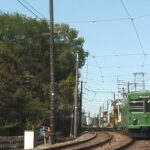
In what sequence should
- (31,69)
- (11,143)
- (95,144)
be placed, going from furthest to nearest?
(31,69)
(11,143)
(95,144)

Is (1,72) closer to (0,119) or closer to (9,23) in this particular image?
(0,119)

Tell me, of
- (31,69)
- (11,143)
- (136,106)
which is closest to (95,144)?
(11,143)

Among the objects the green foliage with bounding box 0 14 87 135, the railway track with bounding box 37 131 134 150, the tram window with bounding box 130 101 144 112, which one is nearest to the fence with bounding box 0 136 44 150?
the railway track with bounding box 37 131 134 150

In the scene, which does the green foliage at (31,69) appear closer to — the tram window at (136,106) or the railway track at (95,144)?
the railway track at (95,144)

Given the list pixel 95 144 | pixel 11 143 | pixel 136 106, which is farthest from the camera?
pixel 136 106

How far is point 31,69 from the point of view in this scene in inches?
3103

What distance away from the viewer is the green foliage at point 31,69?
4947cm

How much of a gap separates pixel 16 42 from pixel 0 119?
38863 mm

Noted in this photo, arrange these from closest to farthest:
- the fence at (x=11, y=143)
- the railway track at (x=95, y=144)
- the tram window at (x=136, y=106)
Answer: the railway track at (x=95, y=144) < the fence at (x=11, y=143) < the tram window at (x=136, y=106)

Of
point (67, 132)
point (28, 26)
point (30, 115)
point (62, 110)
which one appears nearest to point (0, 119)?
point (30, 115)

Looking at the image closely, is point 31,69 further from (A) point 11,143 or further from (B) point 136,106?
(A) point 11,143

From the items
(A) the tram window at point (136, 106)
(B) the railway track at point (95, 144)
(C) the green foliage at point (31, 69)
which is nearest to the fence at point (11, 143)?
(B) the railway track at point (95, 144)

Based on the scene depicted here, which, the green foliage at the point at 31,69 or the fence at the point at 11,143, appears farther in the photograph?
the green foliage at the point at 31,69

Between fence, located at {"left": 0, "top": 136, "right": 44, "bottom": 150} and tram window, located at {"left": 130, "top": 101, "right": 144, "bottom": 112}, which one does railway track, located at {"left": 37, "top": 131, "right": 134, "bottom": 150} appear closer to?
tram window, located at {"left": 130, "top": 101, "right": 144, "bottom": 112}
